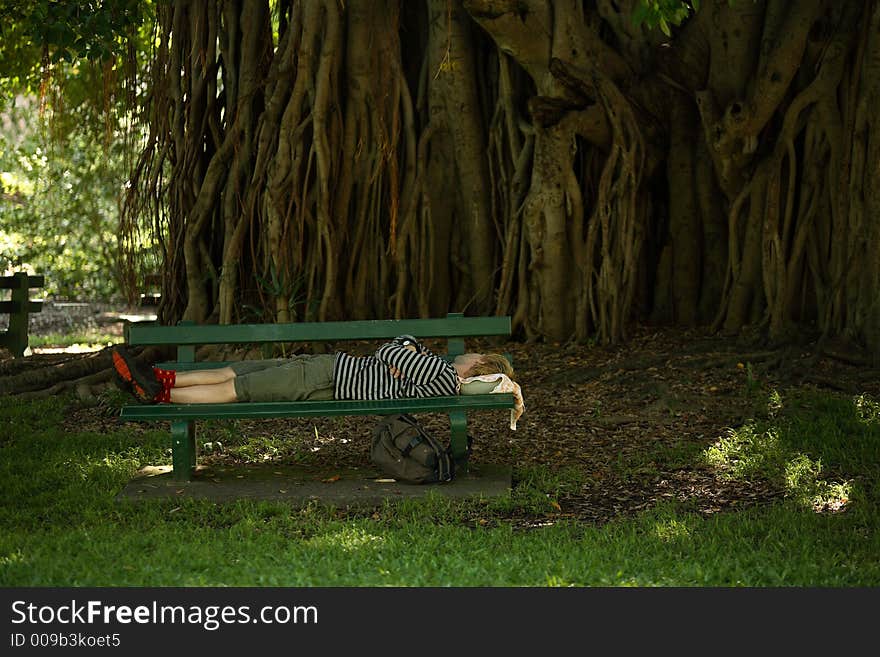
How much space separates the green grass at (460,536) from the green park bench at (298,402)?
400 mm

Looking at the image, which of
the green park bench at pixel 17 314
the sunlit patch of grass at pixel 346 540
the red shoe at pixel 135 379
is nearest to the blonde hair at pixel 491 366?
the sunlit patch of grass at pixel 346 540

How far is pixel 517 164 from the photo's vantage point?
895cm

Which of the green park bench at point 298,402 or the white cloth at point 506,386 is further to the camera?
the white cloth at point 506,386

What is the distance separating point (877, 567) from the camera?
4285 millimetres

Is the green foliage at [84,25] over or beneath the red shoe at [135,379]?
over

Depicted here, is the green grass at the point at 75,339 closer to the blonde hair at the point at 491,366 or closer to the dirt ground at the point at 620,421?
the dirt ground at the point at 620,421

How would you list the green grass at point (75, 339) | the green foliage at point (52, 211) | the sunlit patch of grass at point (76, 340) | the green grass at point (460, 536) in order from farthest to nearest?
the green foliage at point (52, 211) < the green grass at point (75, 339) < the sunlit patch of grass at point (76, 340) < the green grass at point (460, 536)

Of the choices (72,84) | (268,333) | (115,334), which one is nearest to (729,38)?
(268,333)

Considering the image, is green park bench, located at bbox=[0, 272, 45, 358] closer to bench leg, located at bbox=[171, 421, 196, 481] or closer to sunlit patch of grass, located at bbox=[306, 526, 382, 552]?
bench leg, located at bbox=[171, 421, 196, 481]

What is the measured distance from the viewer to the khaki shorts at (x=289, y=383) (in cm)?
578

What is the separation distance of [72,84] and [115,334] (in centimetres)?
402

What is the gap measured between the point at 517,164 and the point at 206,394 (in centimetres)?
398

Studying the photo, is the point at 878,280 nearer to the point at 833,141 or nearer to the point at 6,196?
the point at 833,141

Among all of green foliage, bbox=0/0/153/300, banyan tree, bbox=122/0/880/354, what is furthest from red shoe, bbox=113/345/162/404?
green foliage, bbox=0/0/153/300
